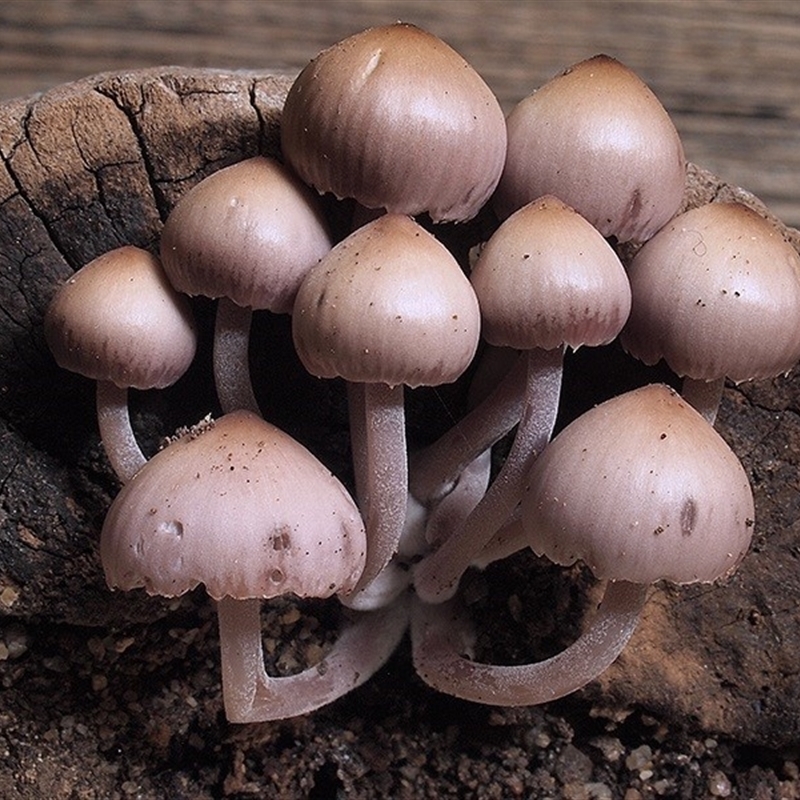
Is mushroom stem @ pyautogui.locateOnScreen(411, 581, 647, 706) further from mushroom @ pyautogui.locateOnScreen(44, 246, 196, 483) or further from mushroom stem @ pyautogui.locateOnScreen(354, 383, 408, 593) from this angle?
mushroom @ pyautogui.locateOnScreen(44, 246, 196, 483)

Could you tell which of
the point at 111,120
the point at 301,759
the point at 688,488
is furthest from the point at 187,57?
the point at 688,488

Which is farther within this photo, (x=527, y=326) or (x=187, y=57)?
(x=187, y=57)

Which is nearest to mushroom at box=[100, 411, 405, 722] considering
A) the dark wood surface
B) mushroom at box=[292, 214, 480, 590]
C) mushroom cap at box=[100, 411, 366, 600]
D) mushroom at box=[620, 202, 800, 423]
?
mushroom cap at box=[100, 411, 366, 600]

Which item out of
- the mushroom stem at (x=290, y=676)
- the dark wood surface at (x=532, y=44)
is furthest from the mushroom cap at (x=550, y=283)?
the dark wood surface at (x=532, y=44)

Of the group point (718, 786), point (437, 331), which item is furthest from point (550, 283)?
point (718, 786)

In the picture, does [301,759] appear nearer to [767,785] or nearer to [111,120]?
[767,785]

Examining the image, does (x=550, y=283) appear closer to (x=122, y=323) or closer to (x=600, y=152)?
(x=600, y=152)
